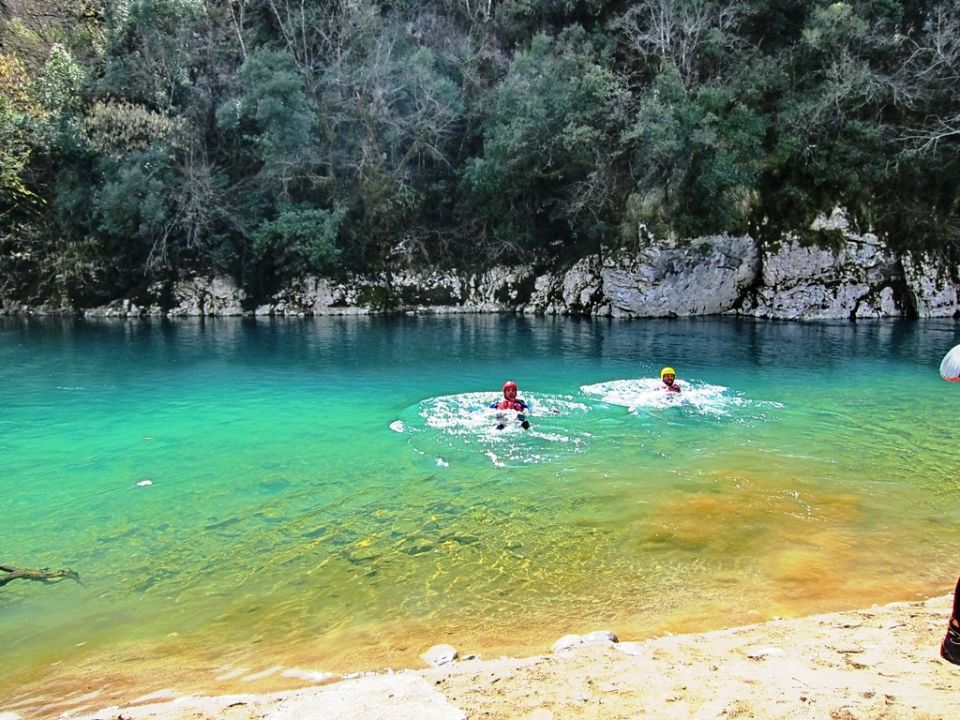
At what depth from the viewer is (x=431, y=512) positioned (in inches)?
357

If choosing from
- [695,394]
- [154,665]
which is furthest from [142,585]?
[695,394]

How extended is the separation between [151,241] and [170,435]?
27.7 metres

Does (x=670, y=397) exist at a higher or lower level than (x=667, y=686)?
higher

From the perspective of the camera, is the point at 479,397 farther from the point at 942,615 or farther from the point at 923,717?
the point at 923,717

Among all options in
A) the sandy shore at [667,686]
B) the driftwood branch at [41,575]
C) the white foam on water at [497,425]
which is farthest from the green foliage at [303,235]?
the sandy shore at [667,686]

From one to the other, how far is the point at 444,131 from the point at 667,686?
35.6 m

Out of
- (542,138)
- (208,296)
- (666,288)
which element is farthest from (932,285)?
(208,296)

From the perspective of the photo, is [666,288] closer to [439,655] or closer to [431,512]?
[431,512]

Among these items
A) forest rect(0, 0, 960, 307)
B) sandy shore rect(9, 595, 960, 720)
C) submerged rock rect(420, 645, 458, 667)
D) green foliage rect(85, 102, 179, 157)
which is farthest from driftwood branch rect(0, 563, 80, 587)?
green foliage rect(85, 102, 179, 157)

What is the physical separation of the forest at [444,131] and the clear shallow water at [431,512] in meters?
15.6

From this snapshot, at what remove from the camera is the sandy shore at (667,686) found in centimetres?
419

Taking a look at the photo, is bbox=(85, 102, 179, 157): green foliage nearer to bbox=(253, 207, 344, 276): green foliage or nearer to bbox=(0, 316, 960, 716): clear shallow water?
bbox=(253, 207, 344, 276): green foliage

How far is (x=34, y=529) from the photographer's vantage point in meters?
8.65

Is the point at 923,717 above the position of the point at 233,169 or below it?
below
